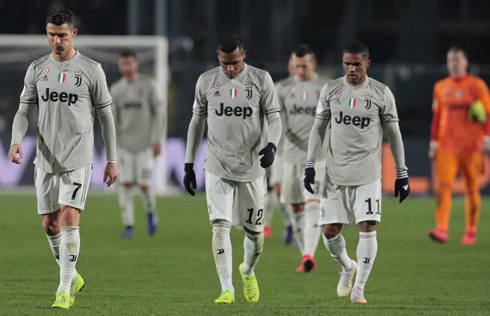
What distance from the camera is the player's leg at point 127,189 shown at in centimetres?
1370

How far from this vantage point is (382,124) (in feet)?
27.1

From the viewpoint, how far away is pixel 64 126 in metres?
7.63

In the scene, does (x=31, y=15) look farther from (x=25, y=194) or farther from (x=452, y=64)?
(x=452, y=64)

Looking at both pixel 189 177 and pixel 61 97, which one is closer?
pixel 61 97

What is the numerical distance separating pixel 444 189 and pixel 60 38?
6.89 meters

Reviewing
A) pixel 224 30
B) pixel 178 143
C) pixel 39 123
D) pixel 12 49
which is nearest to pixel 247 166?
pixel 39 123

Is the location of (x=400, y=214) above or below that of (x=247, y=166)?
below

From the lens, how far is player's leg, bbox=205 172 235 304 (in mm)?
7969

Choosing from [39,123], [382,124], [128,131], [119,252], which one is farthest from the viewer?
[128,131]

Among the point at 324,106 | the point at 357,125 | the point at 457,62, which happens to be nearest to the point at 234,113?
the point at 324,106

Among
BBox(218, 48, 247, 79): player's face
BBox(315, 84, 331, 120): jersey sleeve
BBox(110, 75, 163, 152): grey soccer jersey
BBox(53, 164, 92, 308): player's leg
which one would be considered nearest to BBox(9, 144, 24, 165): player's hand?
BBox(53, 164, 92, 308): player's leg

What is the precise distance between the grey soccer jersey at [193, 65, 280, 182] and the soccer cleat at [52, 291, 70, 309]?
1534 mm

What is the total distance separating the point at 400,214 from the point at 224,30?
11.2m

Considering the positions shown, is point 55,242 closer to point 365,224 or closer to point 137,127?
point 365,224
